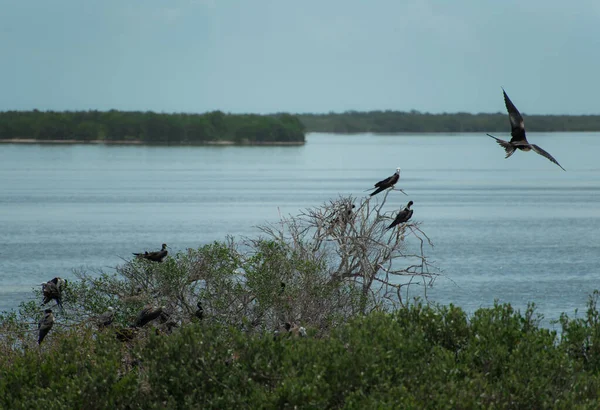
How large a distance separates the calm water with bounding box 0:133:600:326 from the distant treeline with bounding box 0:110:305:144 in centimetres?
4755

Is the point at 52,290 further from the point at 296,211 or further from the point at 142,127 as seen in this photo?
the point at 142,127

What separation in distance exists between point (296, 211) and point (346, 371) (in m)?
52.1

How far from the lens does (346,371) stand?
8008mm

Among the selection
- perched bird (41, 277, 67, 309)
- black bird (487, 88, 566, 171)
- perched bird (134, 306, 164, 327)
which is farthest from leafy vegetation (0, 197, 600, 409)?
perched bird (41, 277, 67, 309)

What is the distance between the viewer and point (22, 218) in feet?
187

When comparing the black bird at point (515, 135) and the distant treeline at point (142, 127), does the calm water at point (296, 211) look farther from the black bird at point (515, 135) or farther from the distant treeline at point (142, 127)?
the distant treeline at point (142, 127)

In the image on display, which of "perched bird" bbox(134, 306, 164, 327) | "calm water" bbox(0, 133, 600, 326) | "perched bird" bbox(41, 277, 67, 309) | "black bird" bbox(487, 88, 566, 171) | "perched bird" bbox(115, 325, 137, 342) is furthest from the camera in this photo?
"calm water" bbox(0, 133, 600, 326)

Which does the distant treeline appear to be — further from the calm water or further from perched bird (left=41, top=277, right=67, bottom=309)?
perched bird (left=41, top=277, right=67, bottom=309)

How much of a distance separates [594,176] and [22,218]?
65.9 metres

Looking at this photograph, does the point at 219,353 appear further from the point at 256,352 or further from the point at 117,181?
the point at 117,181

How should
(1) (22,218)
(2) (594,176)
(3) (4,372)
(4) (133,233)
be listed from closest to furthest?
(3) (4,372) < (4) (133,233) < (1) (22,218) < (2) (594,176)

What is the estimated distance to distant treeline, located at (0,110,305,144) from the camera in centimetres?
16612

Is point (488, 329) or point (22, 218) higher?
point (488, 329)

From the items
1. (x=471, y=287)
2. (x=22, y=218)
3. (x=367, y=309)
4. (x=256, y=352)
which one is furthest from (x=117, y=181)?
(x=256, y=352)
